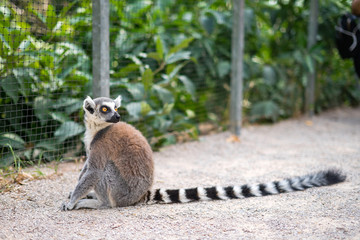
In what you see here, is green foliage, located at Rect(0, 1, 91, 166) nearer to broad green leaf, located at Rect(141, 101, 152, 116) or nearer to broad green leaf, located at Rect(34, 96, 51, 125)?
broad green leaf, located at Rect(34, 96, 51, 125)

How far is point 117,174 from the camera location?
3.42 m

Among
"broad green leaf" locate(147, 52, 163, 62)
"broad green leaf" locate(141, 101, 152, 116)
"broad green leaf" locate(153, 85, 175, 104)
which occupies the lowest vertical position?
"broad green leaf" locate(141, 101, 152, 116)

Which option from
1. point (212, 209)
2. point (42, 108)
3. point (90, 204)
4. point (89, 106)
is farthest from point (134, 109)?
point (212, 209)

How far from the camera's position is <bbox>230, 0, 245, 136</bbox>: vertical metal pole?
6344mm

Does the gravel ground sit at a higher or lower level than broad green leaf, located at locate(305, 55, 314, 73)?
lower

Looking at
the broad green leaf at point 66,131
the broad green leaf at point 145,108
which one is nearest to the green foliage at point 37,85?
the broad green leaf at point 66,131

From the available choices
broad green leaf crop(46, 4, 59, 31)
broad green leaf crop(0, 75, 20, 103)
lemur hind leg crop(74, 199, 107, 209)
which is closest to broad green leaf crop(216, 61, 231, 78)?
broad green leaf crop(46, 4, 59, 31)

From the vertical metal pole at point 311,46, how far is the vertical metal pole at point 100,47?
182 inches

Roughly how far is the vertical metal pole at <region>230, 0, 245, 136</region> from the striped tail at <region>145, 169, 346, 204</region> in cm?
281

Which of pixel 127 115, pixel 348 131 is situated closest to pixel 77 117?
pixel 127 115

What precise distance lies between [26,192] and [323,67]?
686 cm

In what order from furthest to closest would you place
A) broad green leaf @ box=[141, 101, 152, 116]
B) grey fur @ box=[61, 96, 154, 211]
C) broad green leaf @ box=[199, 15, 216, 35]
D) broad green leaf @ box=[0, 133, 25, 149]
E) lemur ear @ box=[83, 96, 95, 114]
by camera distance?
broad green leaf @ box=[199, 15, 216, 35], broad green leaf @ box=[141, 101, 152, 116], broad green leaf @ box=[0, 133, 25, 149], lemur ear @ box=[83, 96, 95, 114], grey fur @ box=[61, 96, 154, 211]

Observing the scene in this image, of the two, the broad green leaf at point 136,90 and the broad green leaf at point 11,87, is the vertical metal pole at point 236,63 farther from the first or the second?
the broad green leaf at point 11,87

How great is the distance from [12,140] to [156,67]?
2.40m
